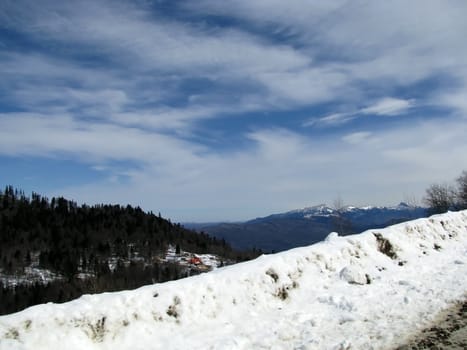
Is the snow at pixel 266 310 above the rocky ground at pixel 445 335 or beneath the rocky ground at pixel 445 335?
above

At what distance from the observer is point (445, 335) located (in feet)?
26.8

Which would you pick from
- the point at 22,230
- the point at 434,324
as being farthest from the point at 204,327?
the point at 22,230

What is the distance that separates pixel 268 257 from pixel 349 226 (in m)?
66.0

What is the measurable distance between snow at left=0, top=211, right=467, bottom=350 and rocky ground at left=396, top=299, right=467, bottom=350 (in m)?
0.25

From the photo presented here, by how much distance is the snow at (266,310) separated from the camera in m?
8.52

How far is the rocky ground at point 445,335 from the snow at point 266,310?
254mm

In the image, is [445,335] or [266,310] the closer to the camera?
[445,335]

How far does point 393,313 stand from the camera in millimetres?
9820

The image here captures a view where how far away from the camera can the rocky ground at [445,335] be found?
7664 millimetres

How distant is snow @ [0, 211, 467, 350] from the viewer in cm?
852

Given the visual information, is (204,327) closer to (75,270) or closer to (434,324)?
(434,324)

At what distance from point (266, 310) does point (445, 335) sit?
4595 mm

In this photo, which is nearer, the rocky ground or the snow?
the rocky ground

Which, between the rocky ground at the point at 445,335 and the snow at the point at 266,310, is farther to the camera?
the snow at the point at 266,310
